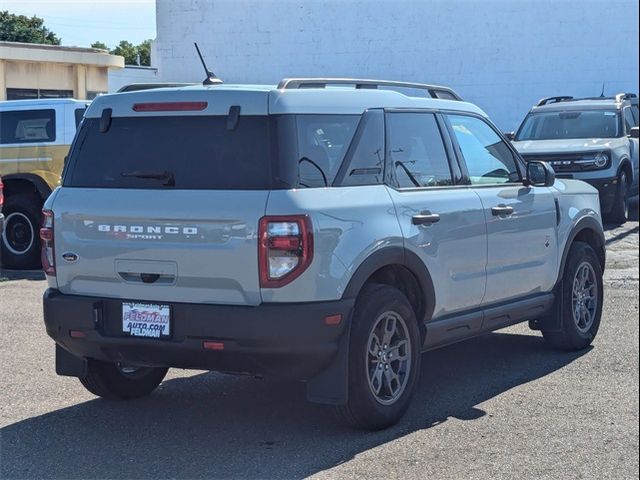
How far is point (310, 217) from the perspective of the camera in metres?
5.43

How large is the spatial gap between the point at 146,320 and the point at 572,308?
3.79 m

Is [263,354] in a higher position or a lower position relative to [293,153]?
lower

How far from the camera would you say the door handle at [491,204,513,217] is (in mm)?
7014

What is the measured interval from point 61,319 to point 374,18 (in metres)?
22.1

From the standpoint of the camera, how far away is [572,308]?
26.5 ft

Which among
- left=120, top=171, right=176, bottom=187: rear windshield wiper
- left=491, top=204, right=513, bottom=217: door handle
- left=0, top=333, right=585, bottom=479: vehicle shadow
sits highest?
left=120, top=171, right=176, bottom=187: rear windshield wiper

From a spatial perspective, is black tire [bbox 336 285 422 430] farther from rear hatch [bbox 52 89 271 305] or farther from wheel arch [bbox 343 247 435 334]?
rear hatch [bbox 52 89 271 305]

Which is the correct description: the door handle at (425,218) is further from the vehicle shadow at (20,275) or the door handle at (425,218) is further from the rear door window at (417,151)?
the vehicle shadow at (20,275)

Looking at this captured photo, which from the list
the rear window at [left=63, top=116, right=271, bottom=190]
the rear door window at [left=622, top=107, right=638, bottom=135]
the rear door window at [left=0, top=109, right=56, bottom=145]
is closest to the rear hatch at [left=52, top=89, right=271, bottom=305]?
the rear window at [left=63, top=116, right=271, bottom=190]

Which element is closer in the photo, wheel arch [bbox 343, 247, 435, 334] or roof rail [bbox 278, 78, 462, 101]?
wheel arch [bbox 343, 247, 435, 334]

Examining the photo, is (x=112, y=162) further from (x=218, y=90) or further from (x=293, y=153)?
(x=293, y=153)

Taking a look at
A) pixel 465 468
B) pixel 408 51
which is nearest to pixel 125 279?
pixel 465 468

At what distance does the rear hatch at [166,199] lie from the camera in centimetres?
551

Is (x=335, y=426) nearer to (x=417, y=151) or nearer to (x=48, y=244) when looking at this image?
(x=417, y=151)
